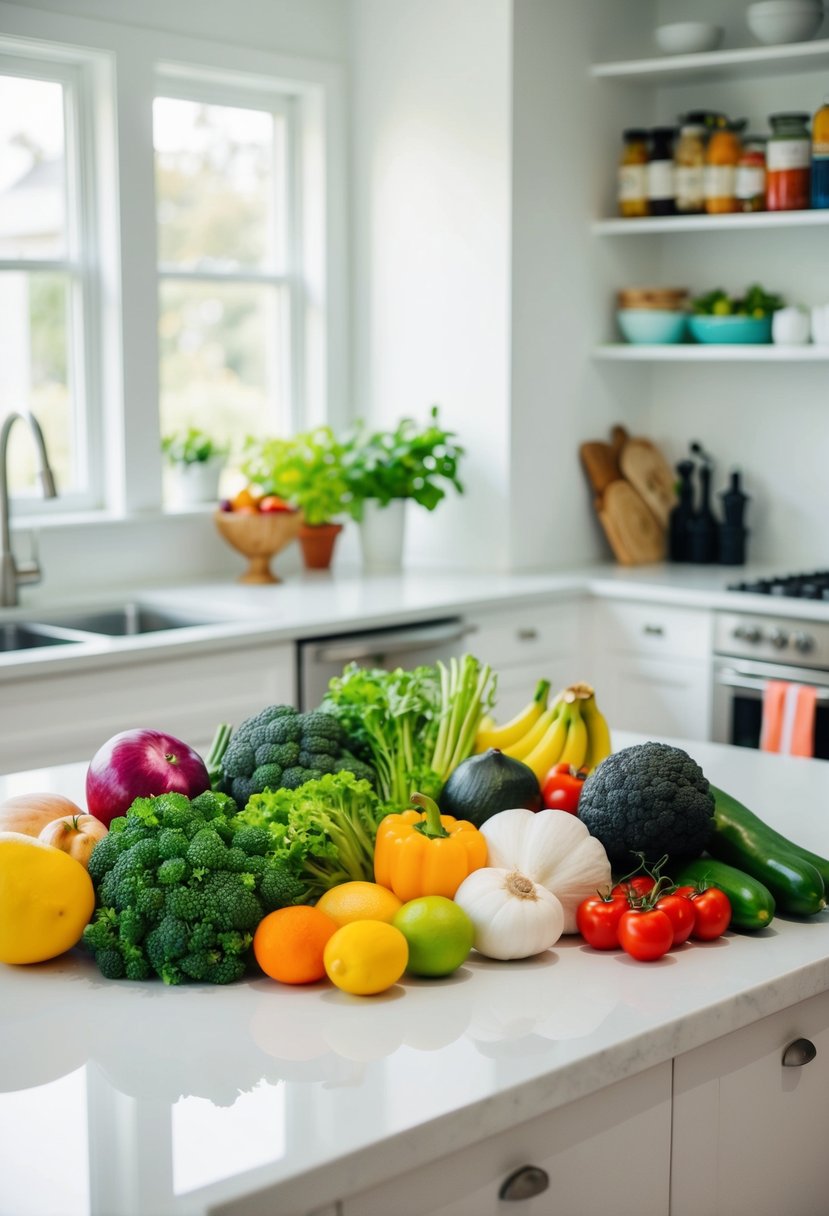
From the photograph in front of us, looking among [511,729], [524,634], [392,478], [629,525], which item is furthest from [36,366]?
[511,729]

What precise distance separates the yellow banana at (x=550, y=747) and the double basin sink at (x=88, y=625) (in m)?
1.77

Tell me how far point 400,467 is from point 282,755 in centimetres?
254

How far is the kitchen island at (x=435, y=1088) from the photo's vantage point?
107cm

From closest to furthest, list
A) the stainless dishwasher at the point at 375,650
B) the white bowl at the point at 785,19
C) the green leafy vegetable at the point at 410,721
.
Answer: the green leafy vegetable at the point at 410,721
the stainless dishwasher at the point at 375,650
the white bowl at the point at 785,19

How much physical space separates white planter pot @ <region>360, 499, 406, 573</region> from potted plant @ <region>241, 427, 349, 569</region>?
16cm

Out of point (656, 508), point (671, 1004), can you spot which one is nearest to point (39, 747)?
point (671, 1004)

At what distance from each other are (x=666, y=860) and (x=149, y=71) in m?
3.04

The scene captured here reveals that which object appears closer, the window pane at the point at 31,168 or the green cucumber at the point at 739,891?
the green cucumber at the point at 739,891

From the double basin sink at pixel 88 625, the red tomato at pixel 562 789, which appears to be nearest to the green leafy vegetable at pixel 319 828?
the red tomato at pixel 562 789

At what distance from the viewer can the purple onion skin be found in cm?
159

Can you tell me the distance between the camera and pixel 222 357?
4332 millimetres

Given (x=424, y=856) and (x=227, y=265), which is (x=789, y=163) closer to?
(x=227, y=265)

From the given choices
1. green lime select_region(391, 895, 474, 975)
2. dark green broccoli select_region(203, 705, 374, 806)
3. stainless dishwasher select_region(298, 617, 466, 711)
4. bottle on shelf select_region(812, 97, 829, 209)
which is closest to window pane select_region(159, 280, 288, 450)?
stainless dishwasher select_region(298, 617, 466, 711)

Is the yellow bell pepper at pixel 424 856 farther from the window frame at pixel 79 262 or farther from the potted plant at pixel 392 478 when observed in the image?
the potted plant at pixel 392 478
